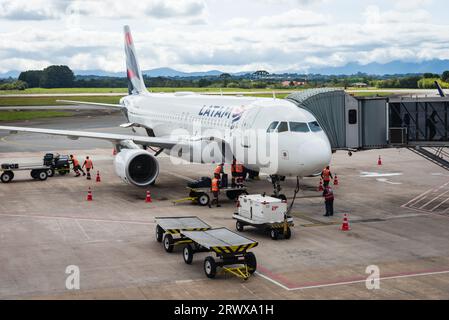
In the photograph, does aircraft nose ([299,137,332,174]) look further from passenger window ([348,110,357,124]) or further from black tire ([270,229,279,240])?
passenger window ([348,110,357,124])

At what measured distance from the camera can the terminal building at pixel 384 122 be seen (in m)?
30.6

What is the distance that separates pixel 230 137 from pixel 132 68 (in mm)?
23012

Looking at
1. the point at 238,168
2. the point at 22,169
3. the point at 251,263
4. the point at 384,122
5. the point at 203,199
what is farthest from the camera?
the point at 22,169

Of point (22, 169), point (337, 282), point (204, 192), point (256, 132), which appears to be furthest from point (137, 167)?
point (337, 282)

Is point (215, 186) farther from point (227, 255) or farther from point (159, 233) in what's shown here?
point (227, 255)

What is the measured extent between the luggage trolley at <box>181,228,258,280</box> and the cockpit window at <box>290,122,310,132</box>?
832 cm

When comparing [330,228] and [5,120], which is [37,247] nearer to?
[330,228]

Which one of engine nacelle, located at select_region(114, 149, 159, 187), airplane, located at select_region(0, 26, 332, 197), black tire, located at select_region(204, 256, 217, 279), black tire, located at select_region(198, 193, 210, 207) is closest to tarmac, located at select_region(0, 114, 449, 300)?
black tire, located at select_region(204, 256, 217, 279)

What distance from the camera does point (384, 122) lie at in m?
31.2

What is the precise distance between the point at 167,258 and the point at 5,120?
72987mm

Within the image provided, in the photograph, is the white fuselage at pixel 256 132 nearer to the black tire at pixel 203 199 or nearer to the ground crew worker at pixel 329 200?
the ground crew worker at pixel 329 200

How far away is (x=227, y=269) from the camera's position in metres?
18.5

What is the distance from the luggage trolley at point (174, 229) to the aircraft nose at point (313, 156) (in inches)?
217
